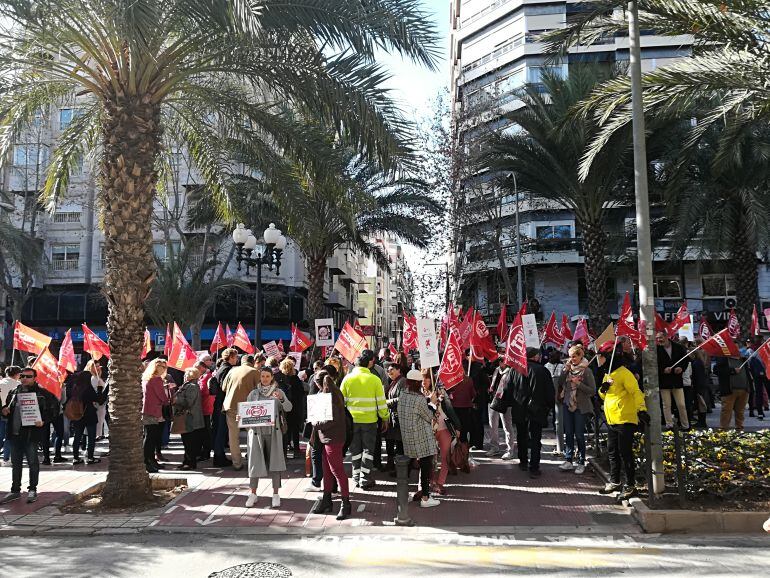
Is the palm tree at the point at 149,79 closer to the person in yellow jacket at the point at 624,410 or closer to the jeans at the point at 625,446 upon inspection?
the person in yellow jacket at the point at 624,410

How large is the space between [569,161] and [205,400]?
41.5ft

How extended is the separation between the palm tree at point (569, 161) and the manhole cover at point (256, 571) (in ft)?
47.8

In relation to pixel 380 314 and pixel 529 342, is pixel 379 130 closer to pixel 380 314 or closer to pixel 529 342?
pixel 529 342

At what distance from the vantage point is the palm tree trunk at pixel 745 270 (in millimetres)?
20141

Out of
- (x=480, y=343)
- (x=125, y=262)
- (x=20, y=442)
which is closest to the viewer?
(x=125, y=262)

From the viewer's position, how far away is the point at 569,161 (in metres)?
18.7

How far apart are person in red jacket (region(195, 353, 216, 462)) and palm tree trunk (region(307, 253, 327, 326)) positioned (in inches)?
448

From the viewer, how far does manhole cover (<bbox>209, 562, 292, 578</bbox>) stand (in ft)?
18.3

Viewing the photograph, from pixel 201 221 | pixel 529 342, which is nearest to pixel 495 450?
pixel 529 342

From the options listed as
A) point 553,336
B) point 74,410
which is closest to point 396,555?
point 74,410

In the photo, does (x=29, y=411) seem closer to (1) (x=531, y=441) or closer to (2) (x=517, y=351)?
(2) (x=517, y=351)

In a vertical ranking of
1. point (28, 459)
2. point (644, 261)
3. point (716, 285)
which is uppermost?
point (716, 285)

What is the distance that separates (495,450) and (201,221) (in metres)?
17.5

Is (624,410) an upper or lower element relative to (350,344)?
lower
